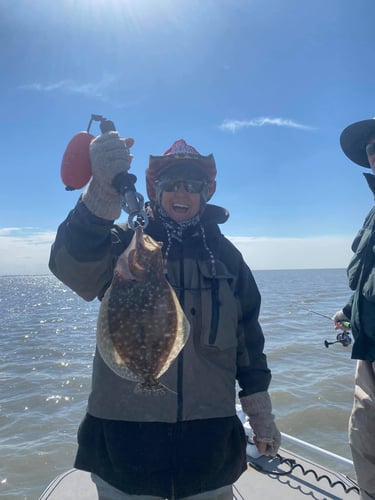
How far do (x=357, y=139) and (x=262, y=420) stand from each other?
2927 mm

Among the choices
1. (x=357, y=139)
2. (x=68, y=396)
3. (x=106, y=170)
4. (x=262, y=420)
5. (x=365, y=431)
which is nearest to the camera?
(x=106, y=170)

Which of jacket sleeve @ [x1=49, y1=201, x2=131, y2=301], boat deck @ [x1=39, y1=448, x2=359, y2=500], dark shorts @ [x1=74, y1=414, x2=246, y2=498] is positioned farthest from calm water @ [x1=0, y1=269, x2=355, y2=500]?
jacket sleeve @ [x1=49, y1=201, x2=131, y2=301]

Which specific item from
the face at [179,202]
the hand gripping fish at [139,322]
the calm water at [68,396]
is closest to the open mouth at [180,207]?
the face at [179,202]

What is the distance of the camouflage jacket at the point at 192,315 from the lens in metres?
2.32

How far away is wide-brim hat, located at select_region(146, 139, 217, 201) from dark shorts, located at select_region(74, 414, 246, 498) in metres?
1.67

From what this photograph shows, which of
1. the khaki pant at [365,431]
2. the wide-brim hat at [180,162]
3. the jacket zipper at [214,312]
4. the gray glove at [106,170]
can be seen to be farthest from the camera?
the khaki pant at [365,431]

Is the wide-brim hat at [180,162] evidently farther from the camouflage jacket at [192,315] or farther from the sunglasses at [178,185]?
the camouflage jacket at [192,315]

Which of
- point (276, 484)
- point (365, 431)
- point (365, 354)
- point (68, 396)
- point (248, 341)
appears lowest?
point (68, 396)

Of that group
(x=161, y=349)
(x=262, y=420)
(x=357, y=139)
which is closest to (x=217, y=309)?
(x=161, y=349)

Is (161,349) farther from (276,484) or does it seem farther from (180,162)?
(276,484)

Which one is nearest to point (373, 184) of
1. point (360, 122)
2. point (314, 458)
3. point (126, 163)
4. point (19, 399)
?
point (360, 122)

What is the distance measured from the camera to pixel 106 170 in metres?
2.23

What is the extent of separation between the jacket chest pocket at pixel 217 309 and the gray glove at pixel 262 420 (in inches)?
20.3

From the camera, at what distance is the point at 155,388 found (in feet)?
6.56
